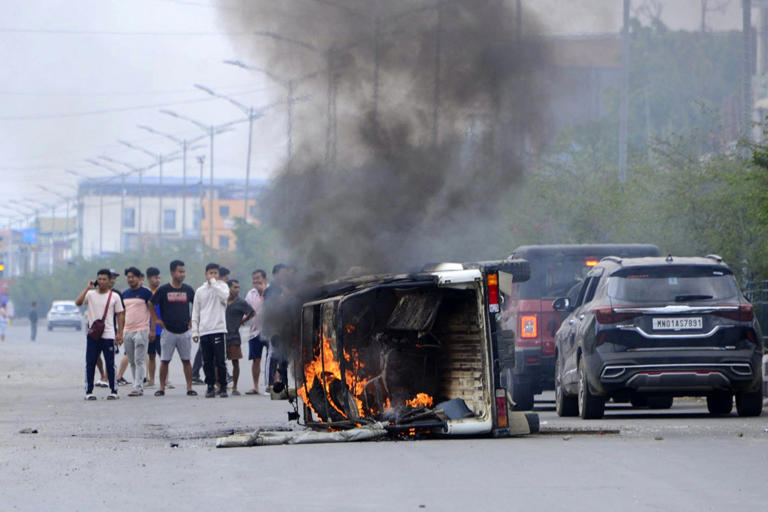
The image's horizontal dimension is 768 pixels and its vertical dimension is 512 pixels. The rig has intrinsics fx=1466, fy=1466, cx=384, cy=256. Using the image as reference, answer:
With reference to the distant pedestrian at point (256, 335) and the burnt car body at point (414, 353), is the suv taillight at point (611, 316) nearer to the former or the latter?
the burnt car body at point (414, 353)

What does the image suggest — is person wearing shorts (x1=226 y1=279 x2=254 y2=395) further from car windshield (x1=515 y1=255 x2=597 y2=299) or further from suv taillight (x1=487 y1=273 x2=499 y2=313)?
suv taillight (x1=487 y1=273 x2=499 y2=313)

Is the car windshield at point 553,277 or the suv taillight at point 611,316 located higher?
the car windshield at point 553,277

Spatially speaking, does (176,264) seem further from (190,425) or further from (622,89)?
(622,89)

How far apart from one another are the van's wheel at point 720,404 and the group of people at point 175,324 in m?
5.73

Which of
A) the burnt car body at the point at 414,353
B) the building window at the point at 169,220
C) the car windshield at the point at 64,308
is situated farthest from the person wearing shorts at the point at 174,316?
the building window at the point at 169,220

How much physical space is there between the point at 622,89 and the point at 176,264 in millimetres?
15653

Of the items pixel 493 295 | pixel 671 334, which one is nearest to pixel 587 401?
pixel 671 334

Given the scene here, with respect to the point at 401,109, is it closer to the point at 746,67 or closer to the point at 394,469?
the point at 394,469

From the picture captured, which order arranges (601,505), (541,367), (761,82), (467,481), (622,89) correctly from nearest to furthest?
(601,505), (467,481), (541,367), (622,89), (761,82)

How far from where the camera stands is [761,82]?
59.3 metres

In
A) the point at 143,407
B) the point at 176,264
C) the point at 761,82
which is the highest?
the point at 761,82

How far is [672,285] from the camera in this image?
1445cm

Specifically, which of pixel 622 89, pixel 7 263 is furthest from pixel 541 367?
pixel 7 263

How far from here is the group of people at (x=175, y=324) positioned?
64.3 feet
